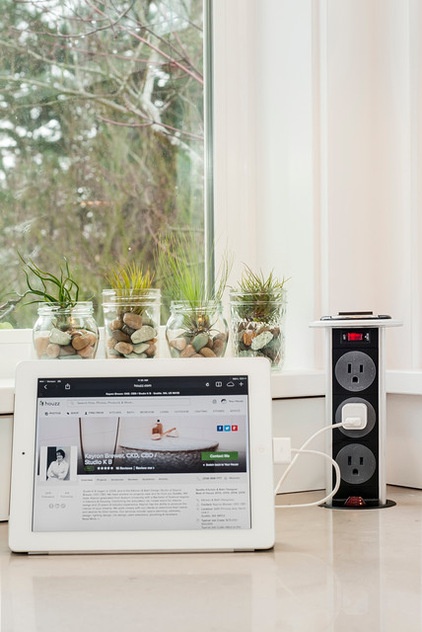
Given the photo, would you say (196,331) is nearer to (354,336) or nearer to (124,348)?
(124,348)

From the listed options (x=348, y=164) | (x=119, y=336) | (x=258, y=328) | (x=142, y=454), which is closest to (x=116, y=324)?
(x=119, y=336)

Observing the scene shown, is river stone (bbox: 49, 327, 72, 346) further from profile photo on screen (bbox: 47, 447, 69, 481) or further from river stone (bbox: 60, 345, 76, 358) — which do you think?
profile photo on screen (bbox: 47, 447, 69, 481)

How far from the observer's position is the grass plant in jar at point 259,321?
5.17 ft

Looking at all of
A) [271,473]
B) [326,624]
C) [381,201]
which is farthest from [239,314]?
[326,624]

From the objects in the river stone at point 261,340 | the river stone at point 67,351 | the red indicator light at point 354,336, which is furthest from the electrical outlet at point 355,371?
the river stone at point 67,351

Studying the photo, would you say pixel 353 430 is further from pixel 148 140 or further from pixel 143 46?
pixel 143 46

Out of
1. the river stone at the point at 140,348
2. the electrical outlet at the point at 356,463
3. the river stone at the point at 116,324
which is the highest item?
the river stone at the point at 116,324

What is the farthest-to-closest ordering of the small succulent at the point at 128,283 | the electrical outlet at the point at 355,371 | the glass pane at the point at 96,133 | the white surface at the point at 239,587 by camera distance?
the glass pane at the point at 96,133 < the small succulent at the point at 128,283 < the electrical outlet at the point at 355,371 < the white surface at the point at 239,587

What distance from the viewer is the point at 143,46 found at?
179 cm

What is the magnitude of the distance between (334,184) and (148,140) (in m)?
0.38

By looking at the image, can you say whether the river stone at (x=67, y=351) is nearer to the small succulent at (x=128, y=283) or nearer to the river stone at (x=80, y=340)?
the river stone at (x=80, y=340)

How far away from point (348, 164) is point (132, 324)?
489mm

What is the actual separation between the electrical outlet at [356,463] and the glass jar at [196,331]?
264 millimetres

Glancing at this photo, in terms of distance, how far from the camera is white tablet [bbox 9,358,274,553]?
1.17 meters
